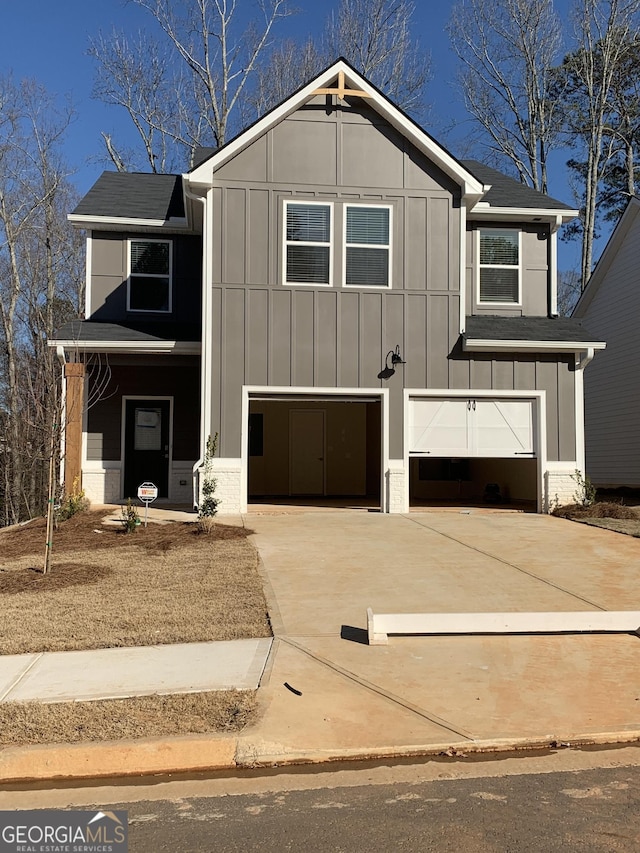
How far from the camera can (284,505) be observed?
15.2 m

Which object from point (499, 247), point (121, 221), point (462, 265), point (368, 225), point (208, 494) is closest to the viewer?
point (208, 494)

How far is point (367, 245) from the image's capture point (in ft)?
45.1

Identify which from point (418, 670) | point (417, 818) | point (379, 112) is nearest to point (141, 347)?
point (379, 112)

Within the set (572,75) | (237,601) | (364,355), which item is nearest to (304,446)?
(364,355)

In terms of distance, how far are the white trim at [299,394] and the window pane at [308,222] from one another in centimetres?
287

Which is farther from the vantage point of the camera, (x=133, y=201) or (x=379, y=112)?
(x=133, y=201)

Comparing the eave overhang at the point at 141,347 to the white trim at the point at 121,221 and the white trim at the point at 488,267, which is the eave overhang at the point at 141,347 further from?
the white trim at the point at 488,267

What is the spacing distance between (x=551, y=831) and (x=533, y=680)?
195 centimetres

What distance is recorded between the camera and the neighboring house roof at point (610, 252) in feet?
64.2

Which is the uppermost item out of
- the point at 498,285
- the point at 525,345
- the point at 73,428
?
the point at 498,285

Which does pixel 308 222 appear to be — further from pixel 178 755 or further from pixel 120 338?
pixel 178 755

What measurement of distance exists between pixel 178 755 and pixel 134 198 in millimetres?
14721

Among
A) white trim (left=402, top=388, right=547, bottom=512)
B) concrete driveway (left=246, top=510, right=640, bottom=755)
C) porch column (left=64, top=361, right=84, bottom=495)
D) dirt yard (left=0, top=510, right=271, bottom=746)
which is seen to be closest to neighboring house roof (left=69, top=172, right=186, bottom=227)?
porch column (left=64, top=361, right=84, bottom=495)

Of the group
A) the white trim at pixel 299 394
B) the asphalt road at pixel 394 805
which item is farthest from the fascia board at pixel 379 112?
the asphalt road at pixel 394 805
